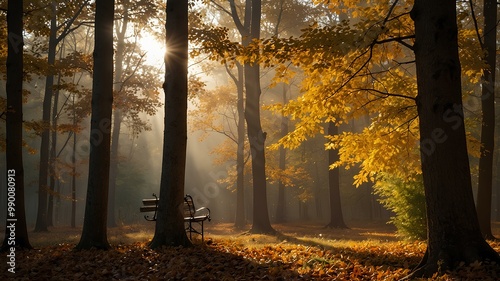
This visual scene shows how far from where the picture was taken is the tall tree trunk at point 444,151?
5.39 metres

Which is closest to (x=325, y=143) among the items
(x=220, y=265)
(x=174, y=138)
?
(x=174, y=138)

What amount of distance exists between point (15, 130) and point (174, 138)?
418 centimetres

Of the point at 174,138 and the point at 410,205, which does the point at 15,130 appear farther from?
the point at 410,205

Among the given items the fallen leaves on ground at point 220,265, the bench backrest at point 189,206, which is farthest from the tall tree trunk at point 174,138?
the bench backrest at point 189,206

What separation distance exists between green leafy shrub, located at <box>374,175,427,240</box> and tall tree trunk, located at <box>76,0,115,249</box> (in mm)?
7573

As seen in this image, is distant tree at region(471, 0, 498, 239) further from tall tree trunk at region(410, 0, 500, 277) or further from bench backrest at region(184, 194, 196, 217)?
bench backrest at region(184, 194, 196, 217)

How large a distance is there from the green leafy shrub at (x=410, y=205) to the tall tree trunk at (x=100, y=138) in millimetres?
7573

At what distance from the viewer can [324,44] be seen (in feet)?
22.1

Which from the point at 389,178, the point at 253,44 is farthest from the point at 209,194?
the point at 253,44

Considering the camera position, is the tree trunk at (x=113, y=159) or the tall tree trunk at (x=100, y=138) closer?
the tall tree trunk at (x=100, y=138)

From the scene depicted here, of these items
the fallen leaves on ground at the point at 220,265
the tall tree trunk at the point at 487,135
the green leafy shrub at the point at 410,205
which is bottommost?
the fallen leaves on ground at the point at 220,265

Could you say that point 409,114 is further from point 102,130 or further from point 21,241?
point 21,241

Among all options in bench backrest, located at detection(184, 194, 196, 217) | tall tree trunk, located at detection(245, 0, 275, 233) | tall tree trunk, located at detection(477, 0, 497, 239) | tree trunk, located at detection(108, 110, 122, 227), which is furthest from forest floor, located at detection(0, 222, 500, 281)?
tree trunk, located at detection(108, 110, 122, 227)

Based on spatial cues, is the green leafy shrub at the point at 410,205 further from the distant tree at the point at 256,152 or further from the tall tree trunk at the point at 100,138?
the tall tree trunk at the point at 100,138
